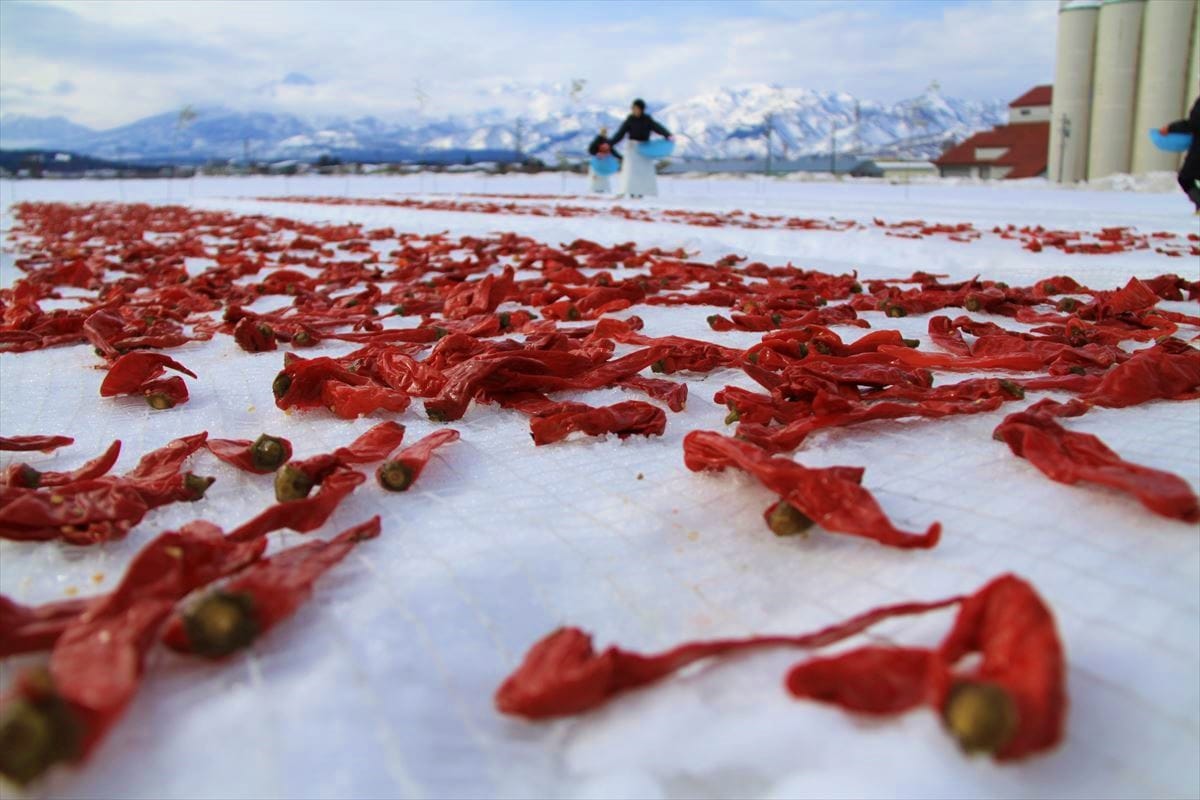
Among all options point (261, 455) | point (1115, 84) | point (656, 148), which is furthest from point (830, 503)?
point (1115, 84)

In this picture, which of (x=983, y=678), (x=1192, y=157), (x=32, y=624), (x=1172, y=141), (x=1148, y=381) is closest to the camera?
(x=983, y=678)

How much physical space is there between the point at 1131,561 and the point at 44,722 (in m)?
1.23

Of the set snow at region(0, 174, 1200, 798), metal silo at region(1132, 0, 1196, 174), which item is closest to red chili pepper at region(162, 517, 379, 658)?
snow at region(0, 174, 1200, 798)

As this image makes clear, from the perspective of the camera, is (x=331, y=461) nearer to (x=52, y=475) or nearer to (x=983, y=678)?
(x=52, y=475)

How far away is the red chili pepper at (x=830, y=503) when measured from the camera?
1.12 meters

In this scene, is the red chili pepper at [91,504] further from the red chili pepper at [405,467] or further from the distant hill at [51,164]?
the distant hill at [51,164]

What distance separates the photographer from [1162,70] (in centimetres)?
2200

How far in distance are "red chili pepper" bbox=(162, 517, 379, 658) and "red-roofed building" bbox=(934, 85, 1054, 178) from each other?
3468 centimetres

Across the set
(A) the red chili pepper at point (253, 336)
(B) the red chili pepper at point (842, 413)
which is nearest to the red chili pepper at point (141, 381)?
(A) the red chili pepper at point (253, 336)

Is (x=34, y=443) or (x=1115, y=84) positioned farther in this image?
(x=1115, y=84)

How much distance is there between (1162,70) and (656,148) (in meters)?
17.0

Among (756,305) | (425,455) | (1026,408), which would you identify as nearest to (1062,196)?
(756,305)

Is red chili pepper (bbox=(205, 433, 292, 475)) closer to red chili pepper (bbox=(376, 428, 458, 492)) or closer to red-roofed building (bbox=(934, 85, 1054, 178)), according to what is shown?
red chili pepper (bbox=(376, 428, 458, 492))

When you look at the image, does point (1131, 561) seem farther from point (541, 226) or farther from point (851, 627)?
point (541, 226)
